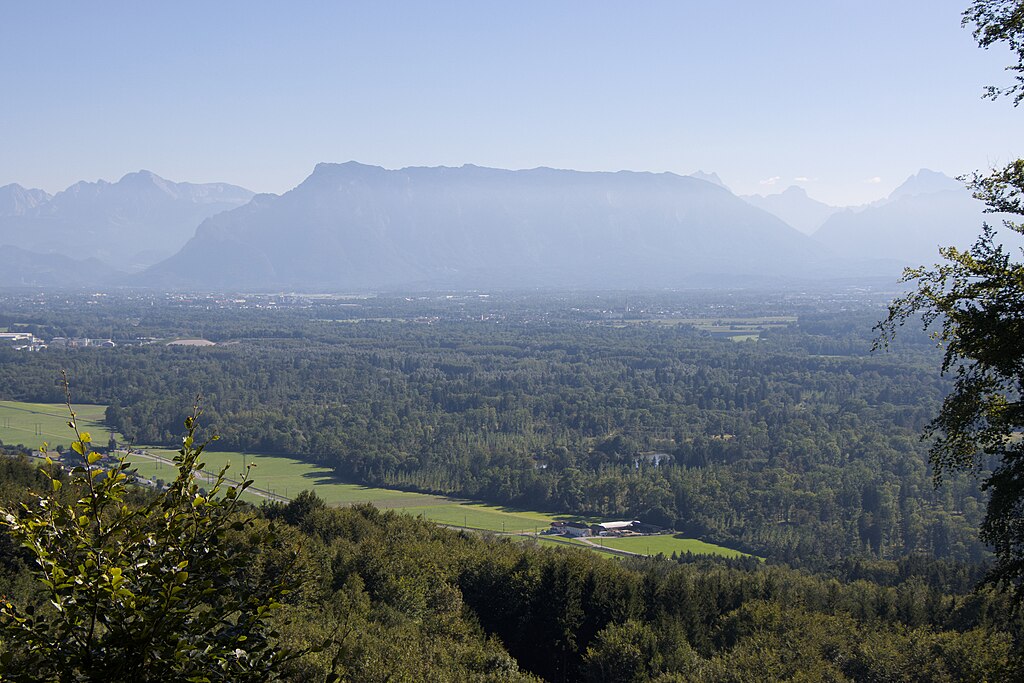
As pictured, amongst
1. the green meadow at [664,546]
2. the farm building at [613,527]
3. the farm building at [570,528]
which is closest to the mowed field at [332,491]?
the green meadow at [664,546]

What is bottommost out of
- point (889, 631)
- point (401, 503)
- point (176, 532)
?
point (401, 503)

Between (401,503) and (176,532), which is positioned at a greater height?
(176,532)

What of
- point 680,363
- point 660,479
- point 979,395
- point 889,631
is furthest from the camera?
point 680,363

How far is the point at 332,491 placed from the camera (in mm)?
63062

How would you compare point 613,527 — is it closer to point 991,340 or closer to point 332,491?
point 332,491

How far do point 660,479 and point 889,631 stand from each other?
36.6m

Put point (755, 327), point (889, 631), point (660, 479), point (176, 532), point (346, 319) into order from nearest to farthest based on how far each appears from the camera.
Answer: point (176, 532) → point (889, 631) → point (660, 479) → point (755, 327) → point (346, 319)

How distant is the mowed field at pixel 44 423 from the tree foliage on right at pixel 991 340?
6371 cm

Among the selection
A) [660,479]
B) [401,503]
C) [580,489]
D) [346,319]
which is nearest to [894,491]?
[660,479]

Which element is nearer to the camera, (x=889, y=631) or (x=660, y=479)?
(x=889, y=631)

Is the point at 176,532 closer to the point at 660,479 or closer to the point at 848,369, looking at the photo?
the point at 660,479

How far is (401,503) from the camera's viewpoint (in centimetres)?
6044

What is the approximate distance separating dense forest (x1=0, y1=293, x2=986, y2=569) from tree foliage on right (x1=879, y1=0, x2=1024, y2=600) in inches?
1206

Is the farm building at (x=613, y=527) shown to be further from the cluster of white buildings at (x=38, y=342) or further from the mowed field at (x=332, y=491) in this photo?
the cluster of white buildings at (x=38, y=342)
